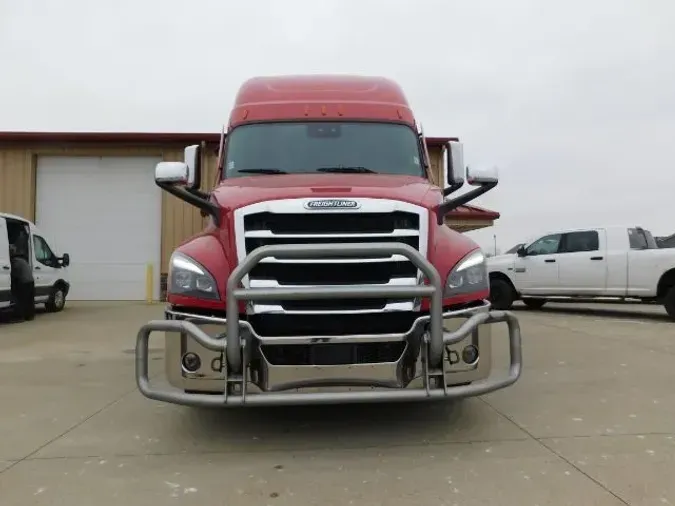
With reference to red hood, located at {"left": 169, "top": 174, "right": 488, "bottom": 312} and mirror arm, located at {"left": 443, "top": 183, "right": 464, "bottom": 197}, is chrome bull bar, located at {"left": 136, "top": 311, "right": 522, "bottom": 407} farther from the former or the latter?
mirror arm, located at {"left": 443, "top": 183, "right": 464, "bottom": 197}

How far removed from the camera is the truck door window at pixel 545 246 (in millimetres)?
13453

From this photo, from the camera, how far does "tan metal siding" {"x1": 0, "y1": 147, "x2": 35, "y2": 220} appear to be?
1770cm

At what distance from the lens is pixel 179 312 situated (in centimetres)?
397

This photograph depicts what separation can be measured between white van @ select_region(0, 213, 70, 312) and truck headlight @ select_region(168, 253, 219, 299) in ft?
28.2

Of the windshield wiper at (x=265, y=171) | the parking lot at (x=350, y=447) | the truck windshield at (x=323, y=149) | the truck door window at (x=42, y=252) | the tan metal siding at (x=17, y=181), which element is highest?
the tan metal siding at (x=17, y=181)

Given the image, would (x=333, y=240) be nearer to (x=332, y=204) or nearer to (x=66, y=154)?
(x=332, y=204)

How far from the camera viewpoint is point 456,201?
457cm

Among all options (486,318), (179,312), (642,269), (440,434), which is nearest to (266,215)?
(179,312)

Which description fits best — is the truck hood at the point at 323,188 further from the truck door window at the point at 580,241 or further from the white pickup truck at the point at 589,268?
the truck door window at the point at 580,241

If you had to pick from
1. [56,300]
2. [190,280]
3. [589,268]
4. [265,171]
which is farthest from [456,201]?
[56,300]

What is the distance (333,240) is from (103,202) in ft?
51.3

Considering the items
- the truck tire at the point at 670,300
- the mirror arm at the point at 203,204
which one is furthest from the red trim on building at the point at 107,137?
the mirror arm at the point at 203,204

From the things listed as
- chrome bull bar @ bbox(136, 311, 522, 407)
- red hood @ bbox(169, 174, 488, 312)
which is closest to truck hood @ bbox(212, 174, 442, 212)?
red hood @ bbox(169, 174, 488, 312)

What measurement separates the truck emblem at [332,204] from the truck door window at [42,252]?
10.9 m
